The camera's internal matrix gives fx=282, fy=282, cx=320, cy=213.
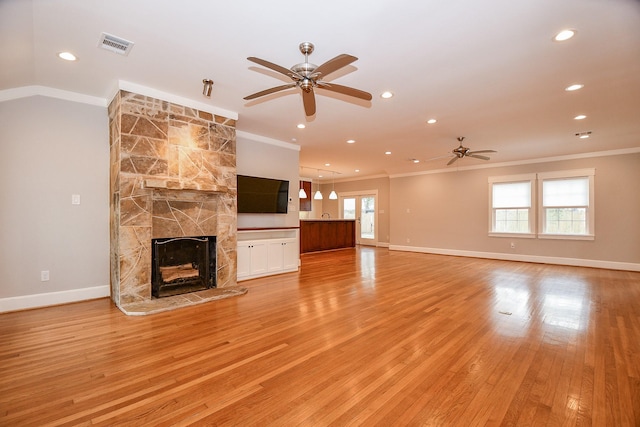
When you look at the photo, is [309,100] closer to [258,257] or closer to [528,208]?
[258,257]

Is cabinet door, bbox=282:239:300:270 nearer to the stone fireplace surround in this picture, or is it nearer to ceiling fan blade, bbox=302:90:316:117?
the stone fireplace surround

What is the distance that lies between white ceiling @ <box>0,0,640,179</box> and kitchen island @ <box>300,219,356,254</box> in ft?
14.0

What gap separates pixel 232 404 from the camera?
1794 mm

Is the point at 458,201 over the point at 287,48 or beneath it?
beneath

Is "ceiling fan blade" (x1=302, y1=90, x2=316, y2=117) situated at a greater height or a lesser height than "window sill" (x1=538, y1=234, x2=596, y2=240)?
greater

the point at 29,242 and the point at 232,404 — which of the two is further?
the point at 29,242

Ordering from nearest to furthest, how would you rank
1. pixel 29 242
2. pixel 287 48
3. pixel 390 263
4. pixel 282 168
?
pixel 287 48 → pixel 29 242 → pixel 282 168 → pixel 390 263

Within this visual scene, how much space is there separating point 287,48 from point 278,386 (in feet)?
9.64

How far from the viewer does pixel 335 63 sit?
7.62ft


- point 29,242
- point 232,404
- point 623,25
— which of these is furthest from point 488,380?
point 29,242

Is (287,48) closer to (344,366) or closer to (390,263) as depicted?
(344,366)

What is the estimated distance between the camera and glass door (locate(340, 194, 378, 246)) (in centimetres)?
1125

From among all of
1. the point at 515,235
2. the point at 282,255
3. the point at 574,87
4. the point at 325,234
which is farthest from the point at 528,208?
the point at 282,255

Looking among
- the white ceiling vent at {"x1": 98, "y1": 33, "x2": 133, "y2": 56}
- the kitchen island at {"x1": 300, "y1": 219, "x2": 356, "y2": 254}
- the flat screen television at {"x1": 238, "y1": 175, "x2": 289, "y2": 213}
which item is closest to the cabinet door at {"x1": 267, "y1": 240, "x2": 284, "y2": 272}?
the flat screen television at {"x1": 238, "y1": 175, "x2": 289, "y2": 213}
